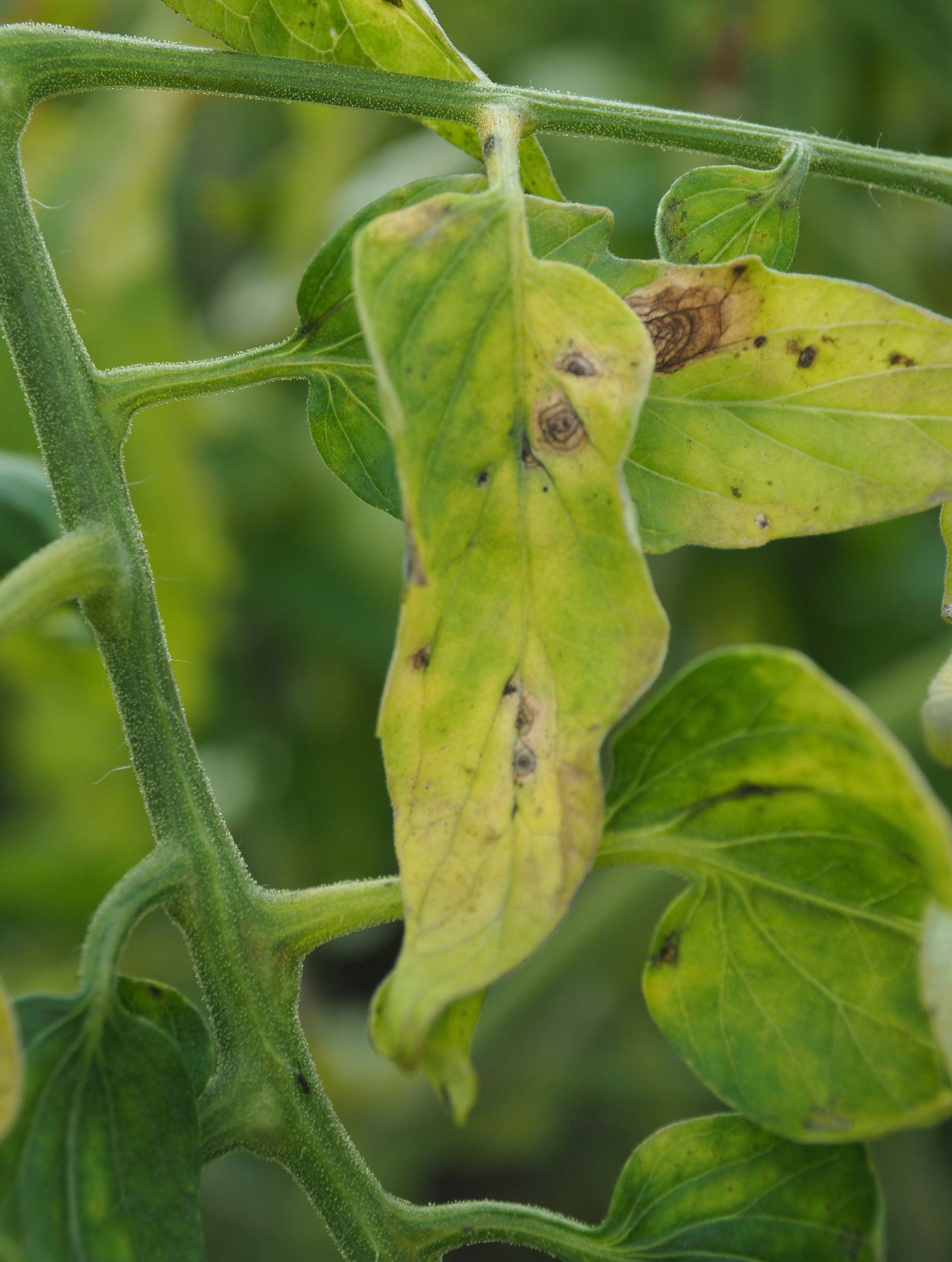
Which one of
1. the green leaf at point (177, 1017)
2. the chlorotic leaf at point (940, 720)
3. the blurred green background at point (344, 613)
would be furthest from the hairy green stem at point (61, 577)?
the blurred green background at point (344, 613)

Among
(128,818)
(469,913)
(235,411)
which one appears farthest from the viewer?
(235,411)

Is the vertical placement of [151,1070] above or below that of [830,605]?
above

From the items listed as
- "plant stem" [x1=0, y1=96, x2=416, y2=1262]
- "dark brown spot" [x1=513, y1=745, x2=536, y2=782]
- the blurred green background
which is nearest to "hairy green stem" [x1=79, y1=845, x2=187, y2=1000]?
"plant stem" [x1=0, y1=96, x2=416, y2=1262]

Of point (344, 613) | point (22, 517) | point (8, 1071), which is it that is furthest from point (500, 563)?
point (344, 613)

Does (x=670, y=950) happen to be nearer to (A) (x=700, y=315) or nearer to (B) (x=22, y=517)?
(A) (x=700, y=315)

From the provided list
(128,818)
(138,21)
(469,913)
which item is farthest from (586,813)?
(138,21)

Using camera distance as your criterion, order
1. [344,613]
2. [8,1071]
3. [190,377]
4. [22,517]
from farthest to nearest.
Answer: [344,613]
[22,517]
[190,377]
[8,1071]

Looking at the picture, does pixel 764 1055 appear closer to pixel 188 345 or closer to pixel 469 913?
pixel 469 913
